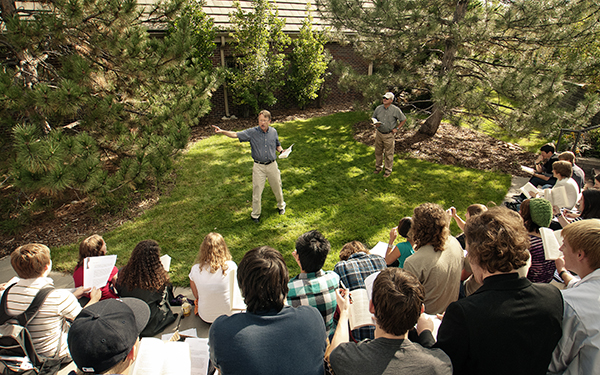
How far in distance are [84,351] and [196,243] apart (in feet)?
12.7

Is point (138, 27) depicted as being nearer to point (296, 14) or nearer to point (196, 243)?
point (196, 243)

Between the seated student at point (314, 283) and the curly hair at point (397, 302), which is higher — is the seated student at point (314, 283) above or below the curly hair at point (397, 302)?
below

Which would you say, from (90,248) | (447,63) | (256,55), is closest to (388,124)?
(447,63)

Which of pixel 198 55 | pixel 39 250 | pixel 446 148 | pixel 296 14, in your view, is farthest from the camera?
pixel 296 14

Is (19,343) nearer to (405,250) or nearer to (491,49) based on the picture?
(405,250)

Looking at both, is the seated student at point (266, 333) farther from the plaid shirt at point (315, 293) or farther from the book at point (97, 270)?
the book at point (97, 270)

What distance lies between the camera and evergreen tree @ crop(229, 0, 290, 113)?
1058cm

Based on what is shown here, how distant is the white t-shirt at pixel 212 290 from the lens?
3.53 metres

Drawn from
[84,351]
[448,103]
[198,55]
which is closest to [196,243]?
[84,351]

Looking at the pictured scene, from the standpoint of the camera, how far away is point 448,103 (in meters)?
7.56

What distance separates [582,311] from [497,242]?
2.06ft

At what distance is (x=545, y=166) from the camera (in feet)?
19.4

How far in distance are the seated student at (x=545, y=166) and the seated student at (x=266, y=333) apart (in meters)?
5.67

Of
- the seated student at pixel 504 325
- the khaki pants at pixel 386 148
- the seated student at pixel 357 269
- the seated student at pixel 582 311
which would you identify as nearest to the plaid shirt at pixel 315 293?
the seated student at pixel 357 269
